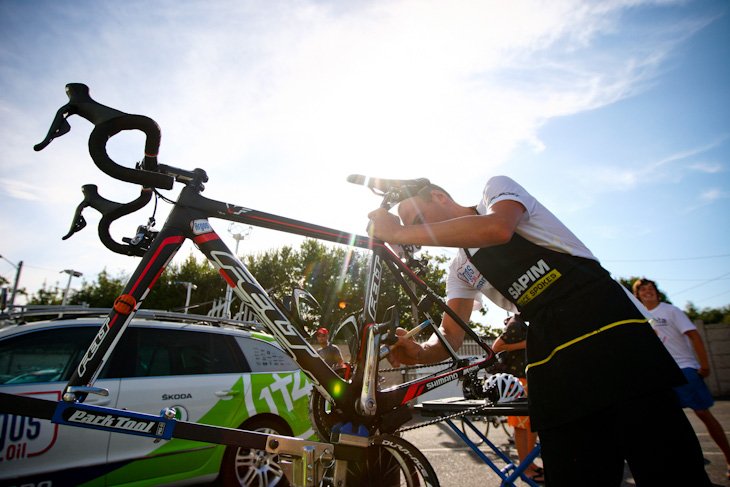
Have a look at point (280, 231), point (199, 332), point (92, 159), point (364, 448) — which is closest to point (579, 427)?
point (364, 448)

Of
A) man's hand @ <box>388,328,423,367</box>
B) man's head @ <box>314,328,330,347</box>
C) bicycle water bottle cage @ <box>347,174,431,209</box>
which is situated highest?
bicycle water bottle cage @ <box>347,174,431,209</box>

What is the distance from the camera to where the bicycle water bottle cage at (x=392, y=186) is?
214 centimetres

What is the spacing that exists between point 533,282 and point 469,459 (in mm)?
4984

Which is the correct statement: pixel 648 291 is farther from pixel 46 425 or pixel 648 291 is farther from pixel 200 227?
pixel 46 425

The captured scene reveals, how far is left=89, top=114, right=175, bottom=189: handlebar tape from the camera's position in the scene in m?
1.97

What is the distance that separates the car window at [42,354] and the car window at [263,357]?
5.28ft

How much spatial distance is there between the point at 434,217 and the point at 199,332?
3.59 metres

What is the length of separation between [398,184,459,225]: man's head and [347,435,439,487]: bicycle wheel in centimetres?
117

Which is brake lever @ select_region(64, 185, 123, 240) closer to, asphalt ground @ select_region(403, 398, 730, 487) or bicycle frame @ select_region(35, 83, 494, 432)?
bicycle frame @ select_region(35, 83, 494, 432)

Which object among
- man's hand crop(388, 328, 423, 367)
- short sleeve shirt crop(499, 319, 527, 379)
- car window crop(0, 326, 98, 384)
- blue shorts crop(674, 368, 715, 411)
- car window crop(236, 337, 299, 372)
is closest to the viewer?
man's hand crop(388, 328, 423, 367)

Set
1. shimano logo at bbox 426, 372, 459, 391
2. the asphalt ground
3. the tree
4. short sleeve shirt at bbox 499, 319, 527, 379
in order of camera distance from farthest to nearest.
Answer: the tree → the asphalt ground → short sleeve shirt at bbox 499, 319, 527, 379 → shimano logo at bbox 426, 372, 459, 391

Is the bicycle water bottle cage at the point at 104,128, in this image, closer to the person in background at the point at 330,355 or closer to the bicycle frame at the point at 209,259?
the bicycle frame at the point at 209,259

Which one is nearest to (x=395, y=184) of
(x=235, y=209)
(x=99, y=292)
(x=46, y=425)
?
(x=235, y=209)

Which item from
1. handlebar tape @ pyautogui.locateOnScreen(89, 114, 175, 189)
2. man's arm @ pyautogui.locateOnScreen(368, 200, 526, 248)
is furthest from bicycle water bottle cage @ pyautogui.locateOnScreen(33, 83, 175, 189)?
man's arm @ pyautogui.locateOnScreen(368, 200, 526, 248)
